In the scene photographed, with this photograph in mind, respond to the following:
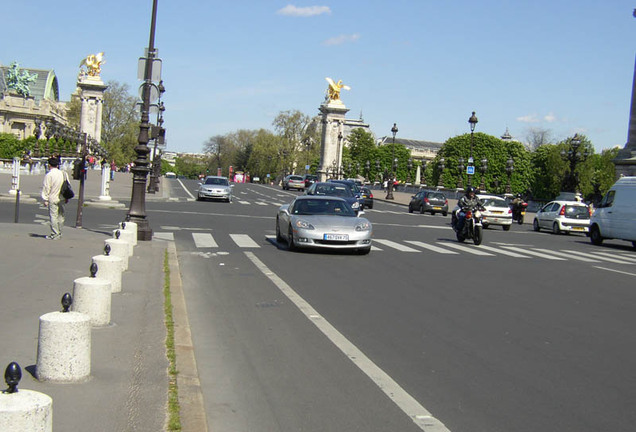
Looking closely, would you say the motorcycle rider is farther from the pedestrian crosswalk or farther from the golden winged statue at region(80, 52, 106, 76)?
the golden winged statue at region(80, 52, 106, 76)

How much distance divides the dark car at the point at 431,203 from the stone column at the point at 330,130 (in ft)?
252

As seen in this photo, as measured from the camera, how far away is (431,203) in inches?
1817

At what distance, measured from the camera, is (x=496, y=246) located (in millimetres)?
22141

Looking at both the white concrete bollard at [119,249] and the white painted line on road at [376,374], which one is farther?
the white concrete bollard at [119,249]

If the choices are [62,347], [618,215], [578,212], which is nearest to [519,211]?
[578,212]

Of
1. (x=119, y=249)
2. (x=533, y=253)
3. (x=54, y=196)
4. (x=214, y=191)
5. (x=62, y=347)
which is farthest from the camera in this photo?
(x=214, y=191)

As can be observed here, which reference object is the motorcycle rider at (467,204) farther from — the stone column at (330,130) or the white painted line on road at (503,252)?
the stone column at (330,130)

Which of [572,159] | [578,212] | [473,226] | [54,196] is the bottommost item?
[473,226]

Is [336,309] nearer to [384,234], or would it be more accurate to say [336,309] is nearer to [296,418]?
[296,418]

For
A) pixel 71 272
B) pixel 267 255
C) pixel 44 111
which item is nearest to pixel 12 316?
pixel 71 272

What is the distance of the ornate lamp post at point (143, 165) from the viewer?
54.9 feet

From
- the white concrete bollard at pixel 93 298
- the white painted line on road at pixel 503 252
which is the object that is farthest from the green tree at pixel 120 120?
the white concrete bollard at pixel 93 298

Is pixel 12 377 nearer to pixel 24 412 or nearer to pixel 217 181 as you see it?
pixel 24 412

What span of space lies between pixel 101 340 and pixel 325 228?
32.5 ft
